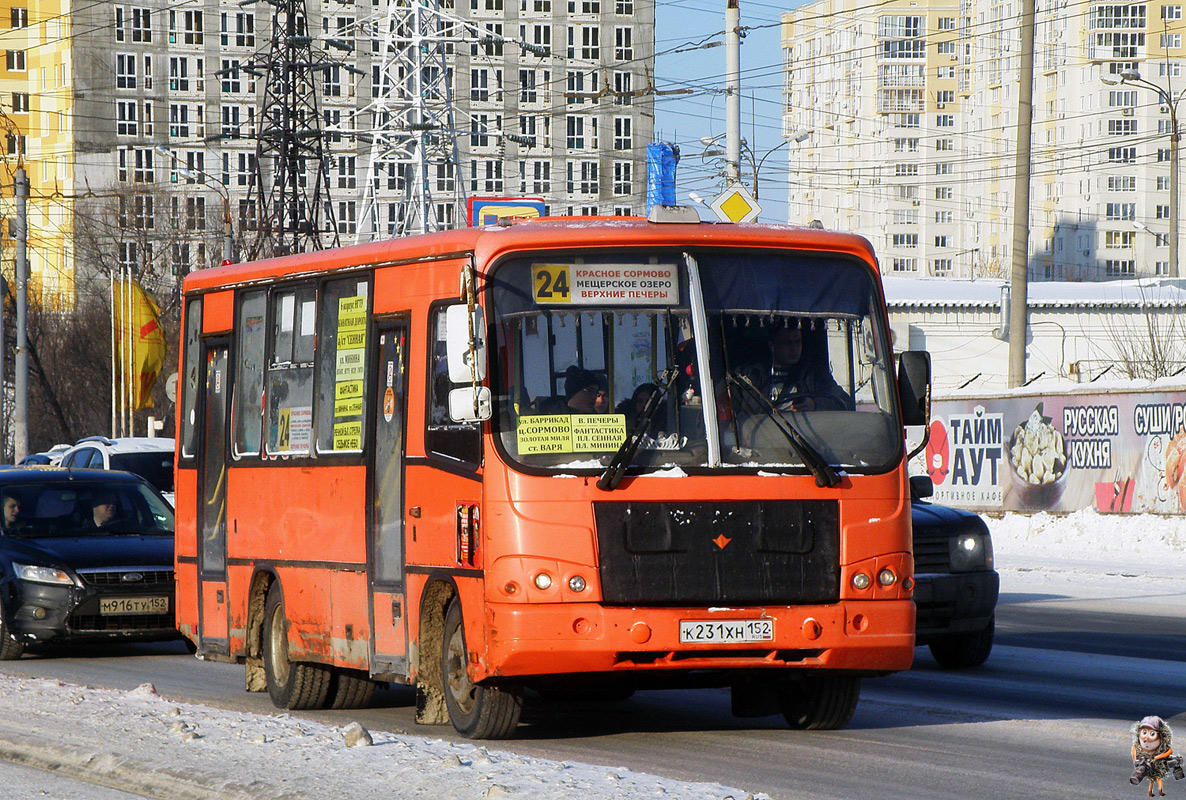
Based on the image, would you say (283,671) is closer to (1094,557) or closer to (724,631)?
(724,631)

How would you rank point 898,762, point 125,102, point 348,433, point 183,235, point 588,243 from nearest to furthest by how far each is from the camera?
point 898,762 < point 588,243 < point 348,433 < point 183,235 < point 125,102

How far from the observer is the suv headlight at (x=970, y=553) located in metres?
13.2

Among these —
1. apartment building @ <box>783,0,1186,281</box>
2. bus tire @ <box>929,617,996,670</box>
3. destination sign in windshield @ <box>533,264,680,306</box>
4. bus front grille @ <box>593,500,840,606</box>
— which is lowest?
bus tire @ <box>929,617,996,670</box>

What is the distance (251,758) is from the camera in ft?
27.1

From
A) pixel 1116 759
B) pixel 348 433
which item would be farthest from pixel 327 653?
pixel 1116 759

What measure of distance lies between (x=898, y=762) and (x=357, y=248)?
439 cm

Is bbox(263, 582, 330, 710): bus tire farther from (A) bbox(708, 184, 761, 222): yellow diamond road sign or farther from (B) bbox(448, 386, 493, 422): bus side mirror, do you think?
(A) bbox(708, 184, 761, 222): yellow diamond road sign

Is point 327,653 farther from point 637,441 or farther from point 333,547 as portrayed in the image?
point 637,441

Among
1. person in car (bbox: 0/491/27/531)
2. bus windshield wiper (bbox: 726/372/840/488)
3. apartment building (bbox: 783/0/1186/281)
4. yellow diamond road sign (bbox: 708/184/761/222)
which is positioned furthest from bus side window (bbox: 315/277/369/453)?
apartment building (bbox: 783/0/1186/281)

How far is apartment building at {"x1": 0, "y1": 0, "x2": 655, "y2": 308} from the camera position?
13100 centimetres

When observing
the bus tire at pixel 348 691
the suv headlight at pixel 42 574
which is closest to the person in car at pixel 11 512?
the suv headlight at pixel 42 574

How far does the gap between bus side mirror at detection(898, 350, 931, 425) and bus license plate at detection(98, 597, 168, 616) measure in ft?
24.9

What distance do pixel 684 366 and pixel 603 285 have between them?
22.5 inches

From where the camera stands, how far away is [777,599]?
891 cm
